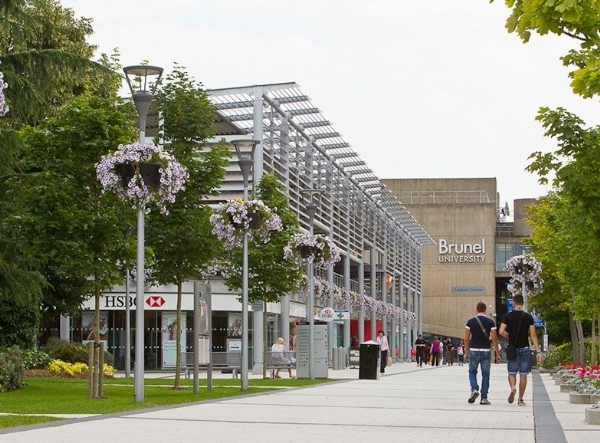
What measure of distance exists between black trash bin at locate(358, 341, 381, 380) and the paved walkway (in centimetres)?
1500

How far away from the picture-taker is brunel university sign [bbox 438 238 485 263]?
12606cm

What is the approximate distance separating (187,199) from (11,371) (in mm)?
5577

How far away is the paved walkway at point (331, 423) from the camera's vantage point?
14.4m

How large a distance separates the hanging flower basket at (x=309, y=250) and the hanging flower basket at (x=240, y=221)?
6.04 m

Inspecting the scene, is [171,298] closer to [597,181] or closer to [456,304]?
[597,181]

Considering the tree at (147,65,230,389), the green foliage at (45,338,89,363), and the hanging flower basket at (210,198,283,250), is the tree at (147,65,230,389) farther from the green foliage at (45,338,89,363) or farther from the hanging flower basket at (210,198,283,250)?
the green foliage at (45,338,89,363)

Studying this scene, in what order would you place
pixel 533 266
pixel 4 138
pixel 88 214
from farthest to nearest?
1. pixel 533 266
2. pixel 4 138
3. pixel 88 214

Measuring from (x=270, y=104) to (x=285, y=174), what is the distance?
5397 mm

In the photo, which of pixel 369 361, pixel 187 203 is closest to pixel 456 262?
pixel 369 361

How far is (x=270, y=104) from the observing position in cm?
5284

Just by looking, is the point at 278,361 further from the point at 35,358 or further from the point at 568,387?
the point at 568,387

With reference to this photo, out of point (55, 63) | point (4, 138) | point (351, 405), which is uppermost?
point (55, 63)

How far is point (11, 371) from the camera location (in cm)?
2792

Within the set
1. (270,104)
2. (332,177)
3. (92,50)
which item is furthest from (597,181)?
(332,177)
